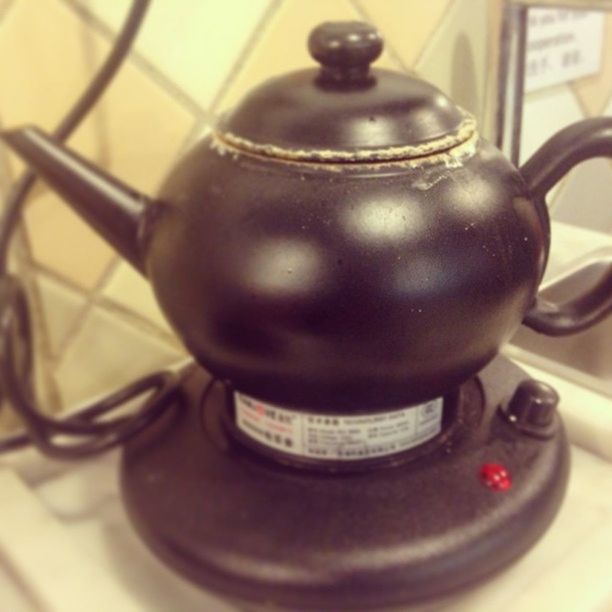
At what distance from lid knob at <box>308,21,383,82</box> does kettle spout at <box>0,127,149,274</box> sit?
123 millimetres

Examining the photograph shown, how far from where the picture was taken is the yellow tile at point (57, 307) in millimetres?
563

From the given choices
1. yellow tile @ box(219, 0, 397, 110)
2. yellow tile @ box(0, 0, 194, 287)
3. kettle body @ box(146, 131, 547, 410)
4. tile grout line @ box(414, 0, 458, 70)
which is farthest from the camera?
tile grout line @ box(414, 0, 458, 70)

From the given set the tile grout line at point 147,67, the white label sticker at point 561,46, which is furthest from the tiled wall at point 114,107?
the white label sticker at point 561,46

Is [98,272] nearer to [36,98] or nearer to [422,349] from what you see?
[36,98]

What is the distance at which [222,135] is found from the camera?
1.34 ft

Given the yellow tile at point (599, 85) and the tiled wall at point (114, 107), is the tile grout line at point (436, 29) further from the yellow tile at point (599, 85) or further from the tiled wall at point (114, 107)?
the yellow tile at point (599, 85)

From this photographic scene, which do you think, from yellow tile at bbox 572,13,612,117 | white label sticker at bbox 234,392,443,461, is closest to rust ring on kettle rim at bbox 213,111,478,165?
white label sticker at bbox 234,392,443,461

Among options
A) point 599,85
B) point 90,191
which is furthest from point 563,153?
point 599,85

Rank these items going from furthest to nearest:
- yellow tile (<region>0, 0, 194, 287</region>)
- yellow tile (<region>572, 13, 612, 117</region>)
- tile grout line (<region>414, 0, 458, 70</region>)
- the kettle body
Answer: yellow tile (<region>572, 13, 612, 117</region>) → tile grout line (<region>414, 0, 458, 70</region>) → yellow tile (<region>0, 0, 194, 287</region>) → the kettle body

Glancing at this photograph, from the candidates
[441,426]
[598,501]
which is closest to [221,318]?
[441,426]

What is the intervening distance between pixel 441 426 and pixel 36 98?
334 millimetres

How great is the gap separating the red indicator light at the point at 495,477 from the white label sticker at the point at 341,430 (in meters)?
A: 0.04

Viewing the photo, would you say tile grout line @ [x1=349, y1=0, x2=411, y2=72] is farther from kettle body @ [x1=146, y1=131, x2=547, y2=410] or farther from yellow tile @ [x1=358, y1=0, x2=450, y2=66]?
kettle body @ [x1=146, y1=131, x2=547, y2=410]

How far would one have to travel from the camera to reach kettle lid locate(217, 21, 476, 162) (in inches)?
14.6
